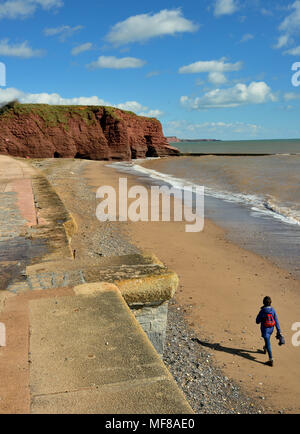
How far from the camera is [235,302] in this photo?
21.0 feet

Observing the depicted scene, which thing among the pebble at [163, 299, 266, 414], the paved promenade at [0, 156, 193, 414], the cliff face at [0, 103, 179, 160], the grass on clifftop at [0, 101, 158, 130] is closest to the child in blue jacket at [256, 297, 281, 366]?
the pebble at [163, 299, 266, 414]

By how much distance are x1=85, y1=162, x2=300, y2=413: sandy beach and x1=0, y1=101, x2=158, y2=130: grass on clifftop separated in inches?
1636

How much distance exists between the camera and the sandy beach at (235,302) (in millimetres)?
4407

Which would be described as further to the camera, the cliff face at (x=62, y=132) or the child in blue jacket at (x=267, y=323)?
the cliff face at (x=62, y=132)

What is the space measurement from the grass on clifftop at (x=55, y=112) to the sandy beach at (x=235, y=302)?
136 ft

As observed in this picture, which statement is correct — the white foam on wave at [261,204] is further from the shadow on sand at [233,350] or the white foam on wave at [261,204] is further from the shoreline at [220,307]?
the shadow on sand at [233,350]

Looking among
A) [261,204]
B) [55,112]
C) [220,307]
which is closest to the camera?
[220,307]

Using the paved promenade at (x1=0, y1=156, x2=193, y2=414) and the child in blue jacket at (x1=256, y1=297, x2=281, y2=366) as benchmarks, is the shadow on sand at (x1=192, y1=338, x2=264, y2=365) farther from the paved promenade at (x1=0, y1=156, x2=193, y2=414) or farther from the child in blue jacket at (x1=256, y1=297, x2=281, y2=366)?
the paved promenade at (x1=0, y1=156, x2=193, y2=414)

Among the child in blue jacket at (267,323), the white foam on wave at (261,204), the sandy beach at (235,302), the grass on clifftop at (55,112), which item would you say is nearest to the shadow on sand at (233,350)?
the sandy beach at (235,302)

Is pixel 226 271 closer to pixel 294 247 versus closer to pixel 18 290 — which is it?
pixel 294 247

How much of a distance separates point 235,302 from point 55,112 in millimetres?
49855

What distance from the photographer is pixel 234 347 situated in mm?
5062

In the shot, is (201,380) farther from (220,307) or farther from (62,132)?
(62,132)

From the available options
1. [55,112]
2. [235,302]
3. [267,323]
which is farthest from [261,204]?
[55,112]
